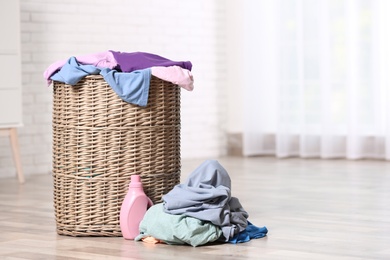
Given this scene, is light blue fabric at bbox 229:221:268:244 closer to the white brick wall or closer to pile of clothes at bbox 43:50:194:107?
pile of clothes at bbox 43:50:194:107

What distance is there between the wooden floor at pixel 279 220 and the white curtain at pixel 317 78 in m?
0.50

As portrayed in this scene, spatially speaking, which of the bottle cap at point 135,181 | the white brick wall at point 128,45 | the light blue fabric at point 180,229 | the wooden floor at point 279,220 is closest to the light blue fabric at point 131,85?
the bottle cap at point 135,181

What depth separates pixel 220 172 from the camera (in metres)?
3.12

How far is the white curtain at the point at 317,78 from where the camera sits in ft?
19.4

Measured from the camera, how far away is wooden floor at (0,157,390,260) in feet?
9.21

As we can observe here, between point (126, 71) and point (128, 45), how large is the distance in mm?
2960

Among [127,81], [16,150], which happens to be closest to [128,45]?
[16,150]

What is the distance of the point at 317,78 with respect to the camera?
6.25 m

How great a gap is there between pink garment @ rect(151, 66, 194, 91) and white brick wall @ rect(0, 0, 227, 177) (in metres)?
2.54

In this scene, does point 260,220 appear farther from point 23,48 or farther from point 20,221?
point 23,48

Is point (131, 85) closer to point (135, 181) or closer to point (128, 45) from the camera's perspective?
point (135, 181)

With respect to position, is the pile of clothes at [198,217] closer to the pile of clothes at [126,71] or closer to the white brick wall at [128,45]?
the pile of clothes at [126,71]

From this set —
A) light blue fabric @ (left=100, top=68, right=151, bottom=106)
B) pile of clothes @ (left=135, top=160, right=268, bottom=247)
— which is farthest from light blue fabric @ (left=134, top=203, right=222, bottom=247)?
light blue fabric @ (left=100, top=68, right=151, bottom=106)

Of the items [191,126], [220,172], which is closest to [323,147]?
[191,126]
